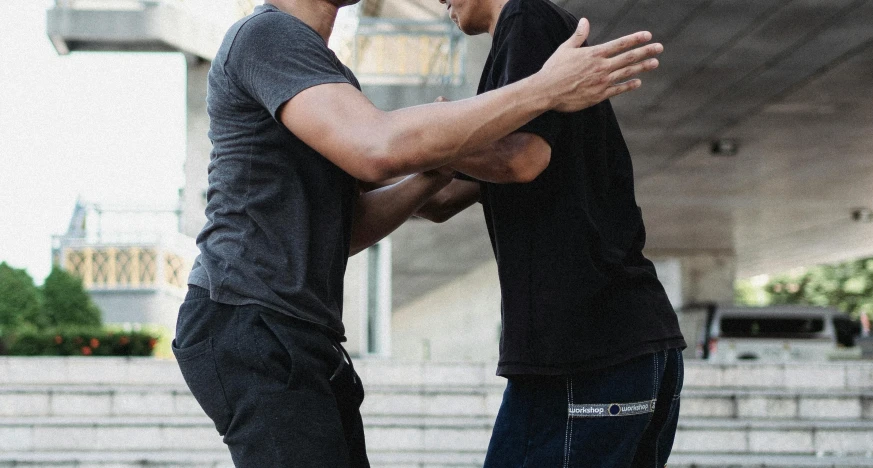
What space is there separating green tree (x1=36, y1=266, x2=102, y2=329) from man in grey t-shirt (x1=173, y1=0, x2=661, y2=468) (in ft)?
37.8

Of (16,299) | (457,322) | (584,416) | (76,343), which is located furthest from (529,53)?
(457,322)

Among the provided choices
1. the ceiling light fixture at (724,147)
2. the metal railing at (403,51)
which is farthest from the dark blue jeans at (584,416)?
the ceiling light fixture at (724,147)

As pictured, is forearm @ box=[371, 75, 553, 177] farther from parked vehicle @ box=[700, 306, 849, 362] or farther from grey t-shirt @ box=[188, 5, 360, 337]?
parked vehicle @ box=[700, 306, 849, 362]

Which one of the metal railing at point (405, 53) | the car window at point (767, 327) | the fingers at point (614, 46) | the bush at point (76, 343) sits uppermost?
the metal railing at point (405, 53)

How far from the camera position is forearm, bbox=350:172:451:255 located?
2.51 meters

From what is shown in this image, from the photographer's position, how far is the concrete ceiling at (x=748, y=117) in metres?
9.63

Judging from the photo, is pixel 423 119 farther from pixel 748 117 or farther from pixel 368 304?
pixel 368 304

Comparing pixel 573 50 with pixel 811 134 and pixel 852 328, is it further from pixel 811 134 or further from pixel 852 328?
pixel 852 328

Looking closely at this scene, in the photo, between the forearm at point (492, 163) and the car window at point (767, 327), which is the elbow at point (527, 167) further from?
the car window at point (767, 327)

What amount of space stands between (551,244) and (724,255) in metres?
27.5

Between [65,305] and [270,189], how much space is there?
11940 millimetres

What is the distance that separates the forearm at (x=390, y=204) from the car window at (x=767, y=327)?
15.1 metres

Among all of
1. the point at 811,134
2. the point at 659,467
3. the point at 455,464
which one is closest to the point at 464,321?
the point at 811,134

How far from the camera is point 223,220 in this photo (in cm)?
203
